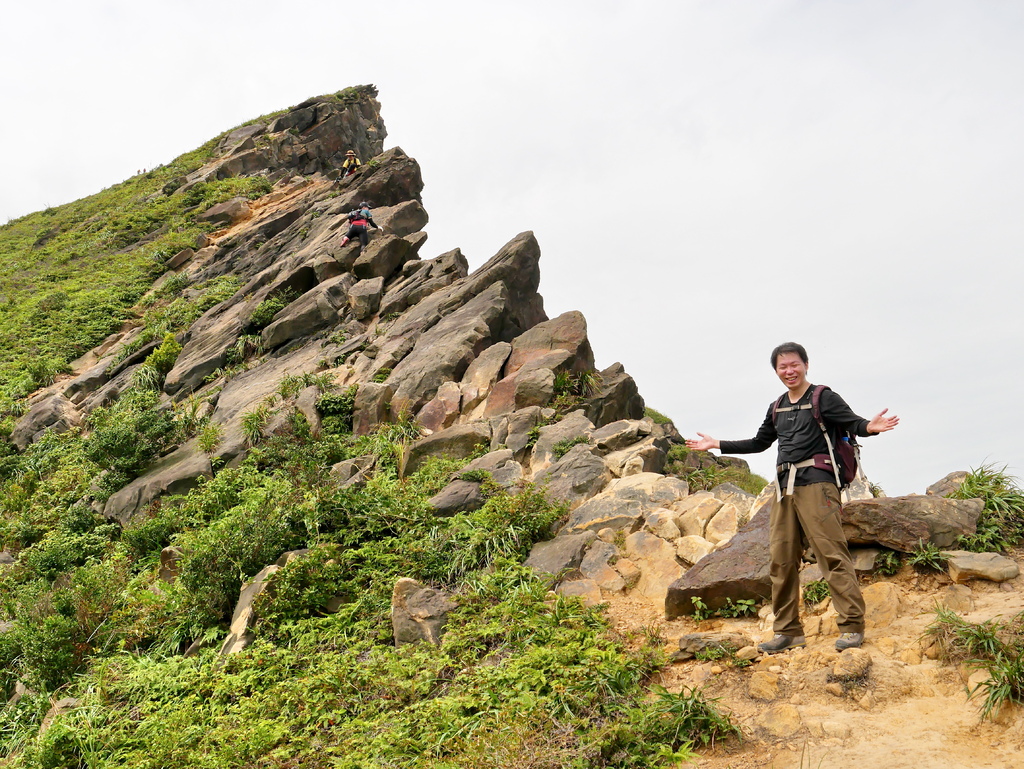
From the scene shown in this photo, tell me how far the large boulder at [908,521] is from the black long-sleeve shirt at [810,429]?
3.37ft

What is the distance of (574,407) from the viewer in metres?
12.4

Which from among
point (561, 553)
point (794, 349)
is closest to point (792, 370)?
point (794, 349)


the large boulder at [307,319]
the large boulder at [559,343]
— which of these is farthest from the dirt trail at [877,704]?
the large boulder at [307,319]

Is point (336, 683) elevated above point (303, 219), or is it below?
below

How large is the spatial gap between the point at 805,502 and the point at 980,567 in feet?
5.08

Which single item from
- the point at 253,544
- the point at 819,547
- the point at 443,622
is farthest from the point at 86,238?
the point at 819,547

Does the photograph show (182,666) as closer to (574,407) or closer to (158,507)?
(158,507)

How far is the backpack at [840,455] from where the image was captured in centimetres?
558

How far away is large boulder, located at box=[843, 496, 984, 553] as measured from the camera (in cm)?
614

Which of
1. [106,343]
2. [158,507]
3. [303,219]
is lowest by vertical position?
[158,507]

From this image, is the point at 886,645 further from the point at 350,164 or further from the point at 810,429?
the point at 350,164

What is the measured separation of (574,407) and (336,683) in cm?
685

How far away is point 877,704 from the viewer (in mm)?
4621

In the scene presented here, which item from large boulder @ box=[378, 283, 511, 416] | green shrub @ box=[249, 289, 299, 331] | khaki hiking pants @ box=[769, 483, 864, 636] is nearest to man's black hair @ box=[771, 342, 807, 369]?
khaki hiking pants @ box=[769, 483, 864, 636]
